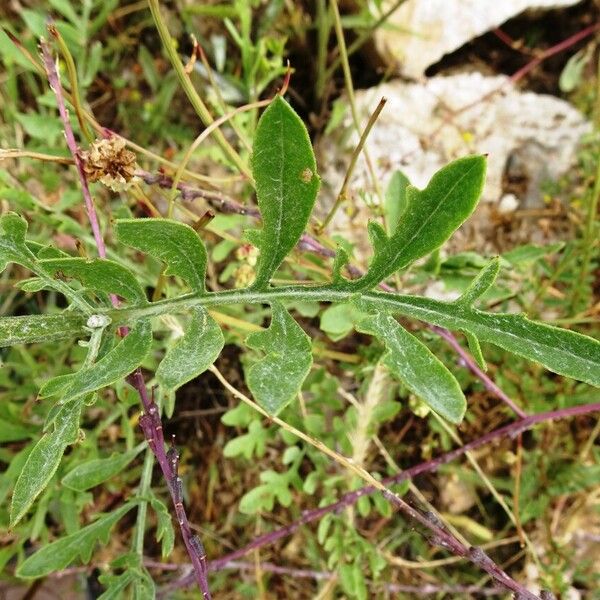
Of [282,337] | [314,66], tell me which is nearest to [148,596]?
[282,337]

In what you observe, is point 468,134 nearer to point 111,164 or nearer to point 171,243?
point 111,164

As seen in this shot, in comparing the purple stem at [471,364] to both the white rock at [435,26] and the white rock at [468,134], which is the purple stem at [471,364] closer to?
the white rock at [468,134]

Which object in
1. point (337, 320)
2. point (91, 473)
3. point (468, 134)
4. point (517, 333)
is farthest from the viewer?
point (468, 134)

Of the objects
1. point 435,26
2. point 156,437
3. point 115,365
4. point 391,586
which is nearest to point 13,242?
point 115,365

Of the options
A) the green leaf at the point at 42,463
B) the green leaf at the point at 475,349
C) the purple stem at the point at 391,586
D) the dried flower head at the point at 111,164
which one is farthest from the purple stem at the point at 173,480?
the purple stem at the point at 391,586

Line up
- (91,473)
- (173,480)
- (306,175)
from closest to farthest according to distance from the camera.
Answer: (306,175) < (173,480) < (91,473)

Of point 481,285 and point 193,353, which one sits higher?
point 481,285

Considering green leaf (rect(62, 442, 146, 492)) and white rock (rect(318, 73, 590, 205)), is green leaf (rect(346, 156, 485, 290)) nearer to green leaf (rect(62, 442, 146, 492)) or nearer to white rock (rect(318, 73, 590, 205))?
green leaf (rect(62, 442, 146, 492))
